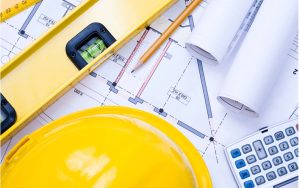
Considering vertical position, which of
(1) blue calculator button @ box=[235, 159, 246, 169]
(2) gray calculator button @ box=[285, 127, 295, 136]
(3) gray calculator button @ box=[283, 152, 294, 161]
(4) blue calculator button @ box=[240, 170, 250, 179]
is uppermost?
(2) gray calculator button @ box=[285, 127, 295, 136]

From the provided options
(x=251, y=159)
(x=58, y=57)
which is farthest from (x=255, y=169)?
(x=58, y=57)

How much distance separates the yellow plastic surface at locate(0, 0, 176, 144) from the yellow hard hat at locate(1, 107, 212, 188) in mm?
46

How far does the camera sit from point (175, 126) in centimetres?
66

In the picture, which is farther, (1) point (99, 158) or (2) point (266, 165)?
(2) point (266, 165)

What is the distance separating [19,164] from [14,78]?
14 centimetres

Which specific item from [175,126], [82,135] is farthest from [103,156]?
[175,126]

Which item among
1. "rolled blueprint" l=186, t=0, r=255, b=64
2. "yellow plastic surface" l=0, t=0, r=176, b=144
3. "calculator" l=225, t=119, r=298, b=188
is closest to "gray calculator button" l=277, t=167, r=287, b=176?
Answer: "calculator" l=225, t=119, r=298, b=188

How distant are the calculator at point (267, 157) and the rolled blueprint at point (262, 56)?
1.6 inches

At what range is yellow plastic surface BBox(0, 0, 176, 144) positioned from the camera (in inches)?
25.3

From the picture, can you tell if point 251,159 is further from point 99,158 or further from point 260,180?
point 99,158

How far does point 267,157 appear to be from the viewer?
2.13ft

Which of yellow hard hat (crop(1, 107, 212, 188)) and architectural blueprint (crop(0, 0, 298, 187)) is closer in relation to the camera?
yellow hard hat (crop(1, 107, 212, 188))

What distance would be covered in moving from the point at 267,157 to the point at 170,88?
166mm

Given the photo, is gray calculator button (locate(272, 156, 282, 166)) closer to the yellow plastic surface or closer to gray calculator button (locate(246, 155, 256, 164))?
gray calculator button (locate(246, 155, 256, 164))
